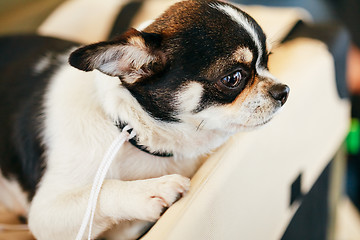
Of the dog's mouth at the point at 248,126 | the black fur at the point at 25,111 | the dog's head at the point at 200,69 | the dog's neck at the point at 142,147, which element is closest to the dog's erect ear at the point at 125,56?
the dog's head at the point at 200,69

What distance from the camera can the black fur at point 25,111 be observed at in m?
1.14

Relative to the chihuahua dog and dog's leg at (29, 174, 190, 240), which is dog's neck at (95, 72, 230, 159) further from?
dog's leg at (29, 174, 190, 240)

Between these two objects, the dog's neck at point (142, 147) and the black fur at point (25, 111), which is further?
the black fur at point (25, 111)

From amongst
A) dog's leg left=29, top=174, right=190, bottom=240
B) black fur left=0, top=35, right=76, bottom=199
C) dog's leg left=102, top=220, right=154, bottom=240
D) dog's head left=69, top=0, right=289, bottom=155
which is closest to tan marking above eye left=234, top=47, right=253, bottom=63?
dog's head left=69, top=0, right=289, bottom=155

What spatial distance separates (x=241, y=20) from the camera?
935mm

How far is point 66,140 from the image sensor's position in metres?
1.04

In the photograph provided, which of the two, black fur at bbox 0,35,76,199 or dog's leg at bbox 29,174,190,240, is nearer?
dog's leg at bbox 29,174,190,240

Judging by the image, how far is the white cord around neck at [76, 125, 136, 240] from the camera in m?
0.89

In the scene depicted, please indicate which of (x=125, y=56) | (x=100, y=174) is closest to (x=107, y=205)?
(x=100, y=174)

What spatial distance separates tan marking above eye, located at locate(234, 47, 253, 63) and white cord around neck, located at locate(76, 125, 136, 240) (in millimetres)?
314

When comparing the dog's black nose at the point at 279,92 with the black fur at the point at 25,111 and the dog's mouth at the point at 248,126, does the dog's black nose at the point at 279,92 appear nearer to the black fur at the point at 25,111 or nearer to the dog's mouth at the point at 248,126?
the dog's mouth at the point at 248,126

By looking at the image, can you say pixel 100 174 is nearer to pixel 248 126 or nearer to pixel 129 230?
pixel 129 230

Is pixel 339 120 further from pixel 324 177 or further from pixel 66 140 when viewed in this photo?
pixel 66 140

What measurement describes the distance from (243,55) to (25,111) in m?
0.70
